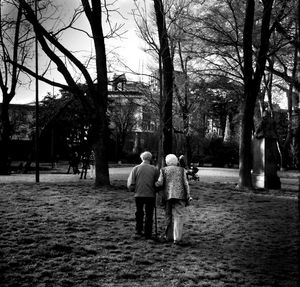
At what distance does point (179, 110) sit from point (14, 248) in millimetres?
29419

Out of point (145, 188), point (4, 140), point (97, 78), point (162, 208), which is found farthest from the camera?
point (4, 140)

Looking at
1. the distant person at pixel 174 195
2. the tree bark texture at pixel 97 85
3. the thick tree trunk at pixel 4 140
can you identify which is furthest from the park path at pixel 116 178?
the distant person at pixel 174 195

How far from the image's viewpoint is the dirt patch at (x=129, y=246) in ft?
18.0

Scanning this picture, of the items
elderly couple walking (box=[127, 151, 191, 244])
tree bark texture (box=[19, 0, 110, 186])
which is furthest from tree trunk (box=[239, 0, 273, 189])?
elderly couple walking (box=[127, 151, 191, 244])

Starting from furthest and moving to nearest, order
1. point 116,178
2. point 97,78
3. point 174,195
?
point 116,178 → point 97,78 → point 174,195

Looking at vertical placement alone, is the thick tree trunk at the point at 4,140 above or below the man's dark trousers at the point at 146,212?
above

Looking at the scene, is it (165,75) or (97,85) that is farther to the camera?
(97,85)

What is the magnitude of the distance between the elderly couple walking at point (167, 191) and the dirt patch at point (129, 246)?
352mm

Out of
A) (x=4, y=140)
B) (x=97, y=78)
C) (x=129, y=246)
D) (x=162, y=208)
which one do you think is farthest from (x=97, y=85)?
(x=4, y=140)

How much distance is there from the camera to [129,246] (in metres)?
7.24

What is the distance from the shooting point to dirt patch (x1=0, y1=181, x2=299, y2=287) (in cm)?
550

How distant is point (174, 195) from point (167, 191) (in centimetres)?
19

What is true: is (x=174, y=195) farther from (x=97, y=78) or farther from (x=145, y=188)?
(x=97, y=78)

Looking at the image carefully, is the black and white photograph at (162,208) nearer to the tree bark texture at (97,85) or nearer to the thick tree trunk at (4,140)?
the tree bark texture at (97,85)
